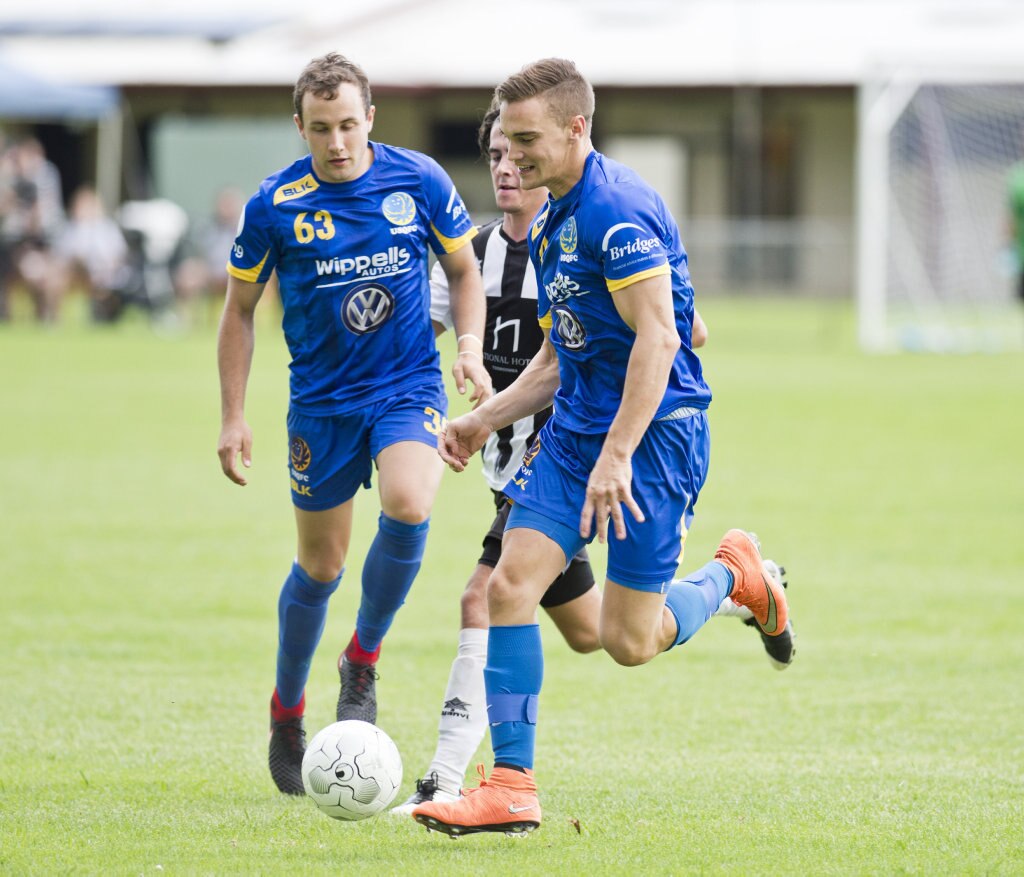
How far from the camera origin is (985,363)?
21453 millimetres

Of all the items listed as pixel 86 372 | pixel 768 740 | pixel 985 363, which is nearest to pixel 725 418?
pixel 985 363

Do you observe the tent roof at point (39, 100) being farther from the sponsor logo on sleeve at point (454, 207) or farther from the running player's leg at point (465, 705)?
the running player's leg at point (465, 705)

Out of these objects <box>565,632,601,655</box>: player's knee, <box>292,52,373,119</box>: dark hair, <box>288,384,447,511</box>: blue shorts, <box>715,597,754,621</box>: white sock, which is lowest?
<box>565,632,601,655</box>: player's knee

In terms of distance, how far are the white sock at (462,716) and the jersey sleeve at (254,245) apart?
1.38 metres

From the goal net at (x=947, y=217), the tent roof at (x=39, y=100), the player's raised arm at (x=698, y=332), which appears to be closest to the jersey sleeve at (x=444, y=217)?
the player's raised arm at (x=698, y=332)

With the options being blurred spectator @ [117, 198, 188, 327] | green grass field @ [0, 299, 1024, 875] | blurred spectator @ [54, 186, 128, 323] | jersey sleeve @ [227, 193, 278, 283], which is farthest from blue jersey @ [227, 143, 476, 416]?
blurred spectator @ [117, 198, 188, 327]

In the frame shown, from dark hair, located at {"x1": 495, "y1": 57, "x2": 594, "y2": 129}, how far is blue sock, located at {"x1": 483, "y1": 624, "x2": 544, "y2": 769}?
1.45m

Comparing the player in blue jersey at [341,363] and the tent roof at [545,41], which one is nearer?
the player in blue jersey at [341,363]

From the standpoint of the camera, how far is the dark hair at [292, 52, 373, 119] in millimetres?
5332

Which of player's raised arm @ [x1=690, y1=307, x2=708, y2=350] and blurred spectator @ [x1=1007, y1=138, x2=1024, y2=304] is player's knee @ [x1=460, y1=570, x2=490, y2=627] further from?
blurred spectator @ [x1=1007, y1=138, x2=1024, y2=304]

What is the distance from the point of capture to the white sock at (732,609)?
5.88m

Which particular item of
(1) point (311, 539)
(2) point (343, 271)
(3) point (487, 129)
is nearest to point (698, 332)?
(3) point (487, 129)

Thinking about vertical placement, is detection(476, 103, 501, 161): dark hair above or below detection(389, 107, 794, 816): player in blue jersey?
above

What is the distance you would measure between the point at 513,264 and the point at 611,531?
60.1 inches
